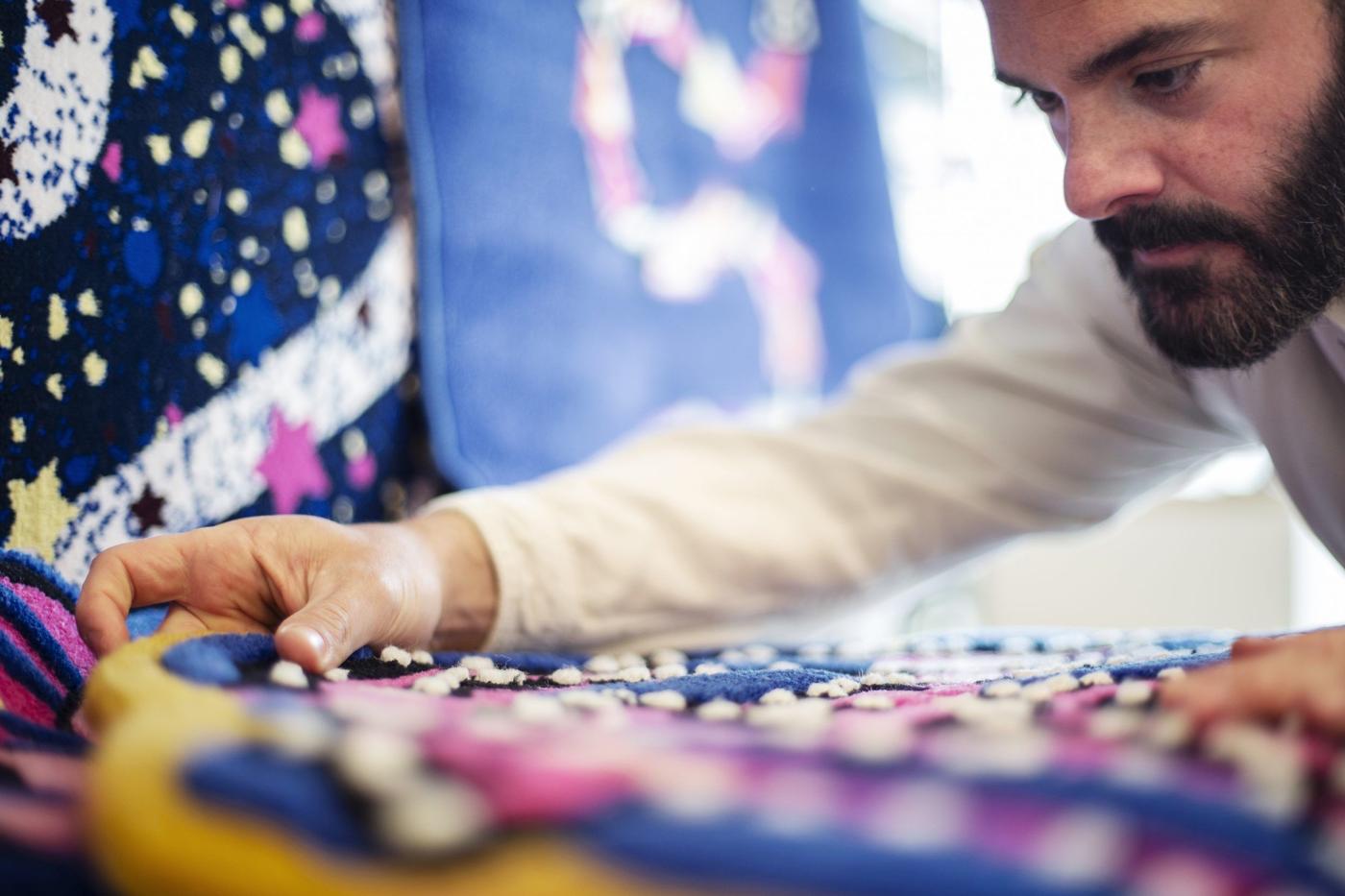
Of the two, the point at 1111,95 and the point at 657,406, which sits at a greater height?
the point at 1111,95

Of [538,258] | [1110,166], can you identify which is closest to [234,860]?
[1110,166]

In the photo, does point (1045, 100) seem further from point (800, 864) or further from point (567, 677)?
point (800, 864)

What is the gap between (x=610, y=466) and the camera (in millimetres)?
854

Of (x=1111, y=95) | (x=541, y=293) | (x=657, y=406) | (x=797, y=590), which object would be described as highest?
(x=1111, y=95)

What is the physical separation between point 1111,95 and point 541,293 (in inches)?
21.2

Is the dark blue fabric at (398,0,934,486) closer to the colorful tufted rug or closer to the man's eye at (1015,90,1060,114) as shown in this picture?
the man's eye at (1015,90,1060,114)

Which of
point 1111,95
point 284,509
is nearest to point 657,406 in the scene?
point 284,509

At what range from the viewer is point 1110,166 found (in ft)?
2.24

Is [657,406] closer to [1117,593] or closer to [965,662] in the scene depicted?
[965,662]

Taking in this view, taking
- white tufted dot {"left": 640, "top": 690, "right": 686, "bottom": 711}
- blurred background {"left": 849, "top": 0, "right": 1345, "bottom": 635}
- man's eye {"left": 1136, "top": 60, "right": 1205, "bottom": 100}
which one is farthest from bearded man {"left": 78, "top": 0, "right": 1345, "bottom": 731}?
blurred background {"left": 849, "top": 0, "right": 1345, "bottom": 635}

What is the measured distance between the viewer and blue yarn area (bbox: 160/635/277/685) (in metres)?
0.39

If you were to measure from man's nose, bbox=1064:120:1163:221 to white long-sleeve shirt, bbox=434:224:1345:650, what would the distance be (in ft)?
0.53

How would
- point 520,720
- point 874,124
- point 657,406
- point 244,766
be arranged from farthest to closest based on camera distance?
point 874,124 < point 657,406 < point 520,720 < point 244,766

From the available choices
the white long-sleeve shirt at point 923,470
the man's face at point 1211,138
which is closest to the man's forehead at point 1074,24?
the man's face at point 1211,138
